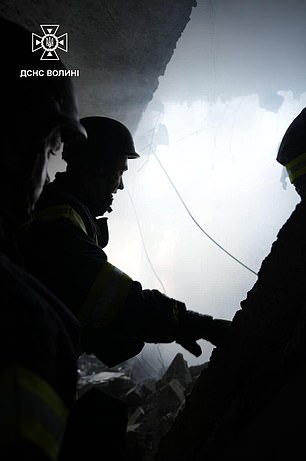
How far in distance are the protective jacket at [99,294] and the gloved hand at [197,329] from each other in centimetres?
1

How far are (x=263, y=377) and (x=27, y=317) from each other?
0.75 m

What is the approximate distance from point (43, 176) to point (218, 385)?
1002mm

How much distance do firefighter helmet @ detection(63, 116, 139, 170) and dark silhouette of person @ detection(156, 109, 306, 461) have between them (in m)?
1.42

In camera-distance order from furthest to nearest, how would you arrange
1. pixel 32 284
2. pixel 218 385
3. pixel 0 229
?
pixel 218 385 → pixel 0 229 → pixel 32 284

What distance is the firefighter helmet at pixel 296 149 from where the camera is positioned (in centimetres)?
139

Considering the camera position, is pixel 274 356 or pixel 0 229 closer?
→ pixel 0 229

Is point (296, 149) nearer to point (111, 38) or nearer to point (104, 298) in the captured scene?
point (104, 298)

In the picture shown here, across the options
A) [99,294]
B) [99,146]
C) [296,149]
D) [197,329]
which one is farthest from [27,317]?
[99,146]

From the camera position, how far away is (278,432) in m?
0.81

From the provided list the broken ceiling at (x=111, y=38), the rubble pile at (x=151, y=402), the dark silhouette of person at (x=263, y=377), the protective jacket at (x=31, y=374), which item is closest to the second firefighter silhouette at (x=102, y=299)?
the dark silhouette of person at (x=263, y=377)

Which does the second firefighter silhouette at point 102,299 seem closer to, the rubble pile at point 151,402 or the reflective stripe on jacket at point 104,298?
the reflective stripe on jacket at point 104,298

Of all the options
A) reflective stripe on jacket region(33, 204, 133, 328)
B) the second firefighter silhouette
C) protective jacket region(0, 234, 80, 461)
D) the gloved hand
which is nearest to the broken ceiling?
the second firefighter silhouette

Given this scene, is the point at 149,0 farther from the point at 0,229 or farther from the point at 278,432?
the point at 278,432

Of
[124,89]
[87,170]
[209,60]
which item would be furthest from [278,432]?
[209,60]
